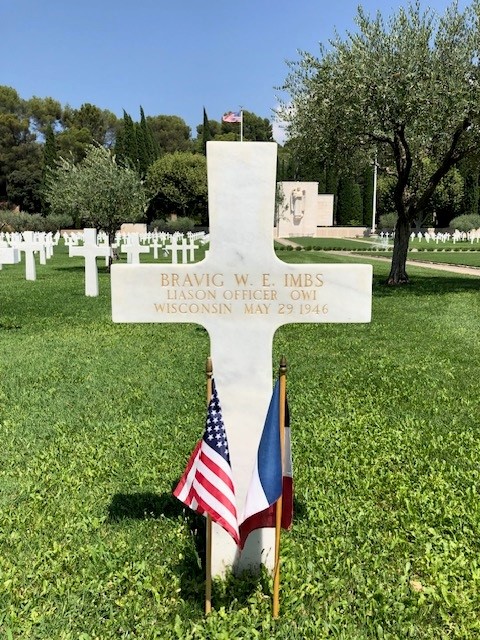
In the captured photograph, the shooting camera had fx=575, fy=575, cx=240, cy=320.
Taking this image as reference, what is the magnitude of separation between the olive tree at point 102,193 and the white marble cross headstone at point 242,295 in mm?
18588

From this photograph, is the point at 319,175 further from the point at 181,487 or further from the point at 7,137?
the point at 181,487

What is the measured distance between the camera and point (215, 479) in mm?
2330

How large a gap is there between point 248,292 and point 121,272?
567mm

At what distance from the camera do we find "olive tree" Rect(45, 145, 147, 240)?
20125 millimetres

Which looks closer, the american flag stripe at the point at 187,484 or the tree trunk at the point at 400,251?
the american flag stripe at the point at 187,484

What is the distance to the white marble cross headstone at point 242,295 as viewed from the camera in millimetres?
2455

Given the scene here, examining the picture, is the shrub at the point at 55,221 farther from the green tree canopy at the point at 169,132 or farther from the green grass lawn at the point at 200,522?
the green grass lawn at the point at 200,522

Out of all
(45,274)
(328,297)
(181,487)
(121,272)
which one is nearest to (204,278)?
(121,272)

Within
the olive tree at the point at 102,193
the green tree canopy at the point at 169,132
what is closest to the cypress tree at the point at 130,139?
the green tree canopy at the point at 169,132

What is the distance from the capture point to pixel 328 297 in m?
2.55

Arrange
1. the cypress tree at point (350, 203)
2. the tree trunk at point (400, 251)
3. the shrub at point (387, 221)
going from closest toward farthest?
the tree trunk at point (400, 251) < the shrub at point (387, 221) < the cypress tree at point (350, 203)

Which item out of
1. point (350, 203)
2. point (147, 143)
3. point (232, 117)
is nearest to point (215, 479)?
point (232, 117)

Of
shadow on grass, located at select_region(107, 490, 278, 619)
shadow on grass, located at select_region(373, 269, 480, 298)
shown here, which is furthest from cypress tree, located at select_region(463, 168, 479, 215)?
shadow on grass, located at select_region(107, 490, 278, 619)

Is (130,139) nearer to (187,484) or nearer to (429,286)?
(429,286)
